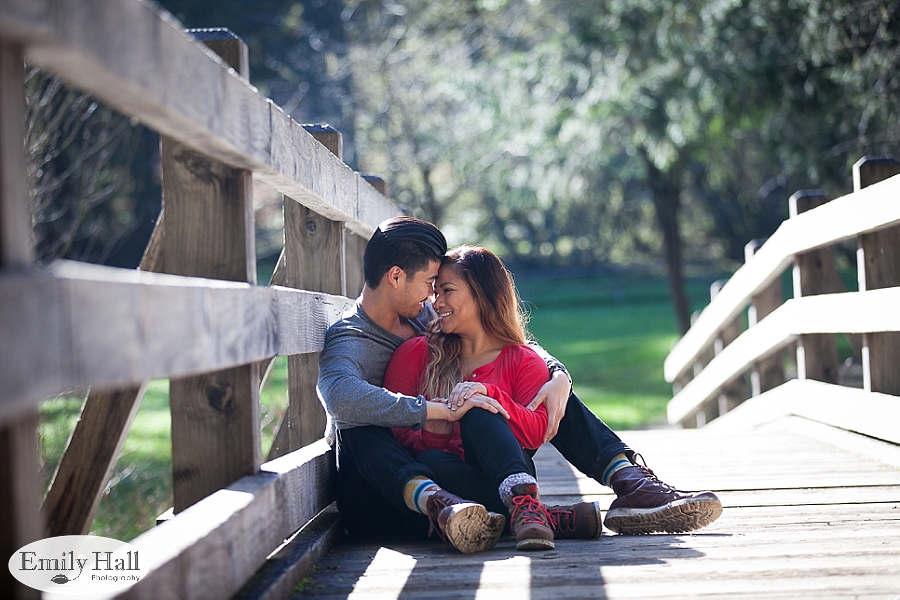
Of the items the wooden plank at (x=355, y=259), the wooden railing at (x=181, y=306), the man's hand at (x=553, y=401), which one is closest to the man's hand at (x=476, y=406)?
the man's hand at (x=553, y=401)

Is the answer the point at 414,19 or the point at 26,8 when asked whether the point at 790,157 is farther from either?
the point at 26,8

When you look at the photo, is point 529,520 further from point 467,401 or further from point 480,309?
point 480,309

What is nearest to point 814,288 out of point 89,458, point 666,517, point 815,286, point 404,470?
point 815,286

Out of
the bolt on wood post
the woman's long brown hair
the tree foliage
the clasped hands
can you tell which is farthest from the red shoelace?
the tree foliage

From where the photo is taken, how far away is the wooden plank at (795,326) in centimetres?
316

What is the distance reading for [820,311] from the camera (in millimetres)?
3746

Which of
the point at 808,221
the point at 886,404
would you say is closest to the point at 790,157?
the point at 808,221

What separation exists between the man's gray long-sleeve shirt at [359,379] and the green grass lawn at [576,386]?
7.34 feet

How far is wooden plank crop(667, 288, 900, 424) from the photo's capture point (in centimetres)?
316

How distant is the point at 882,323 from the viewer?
10.3 feet

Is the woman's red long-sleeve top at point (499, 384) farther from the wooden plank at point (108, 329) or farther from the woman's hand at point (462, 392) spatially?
the wooden plank at point (108, 329)

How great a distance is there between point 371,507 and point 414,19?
454 inches

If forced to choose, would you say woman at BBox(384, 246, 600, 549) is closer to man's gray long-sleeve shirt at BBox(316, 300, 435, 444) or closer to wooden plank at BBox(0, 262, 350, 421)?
man's gray long-sleeve shirt at BBox(316, 300, 435, 444)

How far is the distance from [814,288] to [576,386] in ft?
24.8
